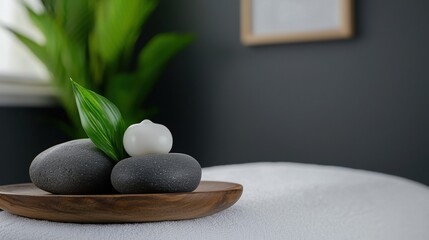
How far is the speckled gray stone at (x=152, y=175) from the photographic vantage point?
101 centimetres

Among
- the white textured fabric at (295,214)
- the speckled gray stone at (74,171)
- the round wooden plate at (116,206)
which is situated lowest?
the white textured fabric at (295,214)

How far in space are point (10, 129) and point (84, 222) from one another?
1.87 metres

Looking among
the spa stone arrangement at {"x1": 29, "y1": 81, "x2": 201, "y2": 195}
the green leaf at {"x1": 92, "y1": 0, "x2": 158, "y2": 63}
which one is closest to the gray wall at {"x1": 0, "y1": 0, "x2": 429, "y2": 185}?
the green leaf at {"x1": 92, "y1": 0, "x2": 158, "y2": 63}

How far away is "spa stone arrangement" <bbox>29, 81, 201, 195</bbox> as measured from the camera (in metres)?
1.02

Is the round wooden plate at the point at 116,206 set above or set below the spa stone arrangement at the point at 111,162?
below

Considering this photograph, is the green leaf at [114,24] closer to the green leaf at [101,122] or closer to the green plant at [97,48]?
the green plant at [97,48]

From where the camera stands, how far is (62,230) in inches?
38.0

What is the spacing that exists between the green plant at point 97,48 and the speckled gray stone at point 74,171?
1.59m

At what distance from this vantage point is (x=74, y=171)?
3.43 ft

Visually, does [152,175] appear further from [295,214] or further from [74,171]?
[295,214]

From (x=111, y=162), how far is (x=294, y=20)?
70.5 inches

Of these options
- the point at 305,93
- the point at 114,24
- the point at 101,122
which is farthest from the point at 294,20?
the point at 101,122

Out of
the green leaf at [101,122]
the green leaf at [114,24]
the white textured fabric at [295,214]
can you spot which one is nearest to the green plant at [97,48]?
the green leaf at [114,24]

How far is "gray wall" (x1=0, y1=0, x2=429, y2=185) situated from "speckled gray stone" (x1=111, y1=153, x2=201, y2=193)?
1.68m
